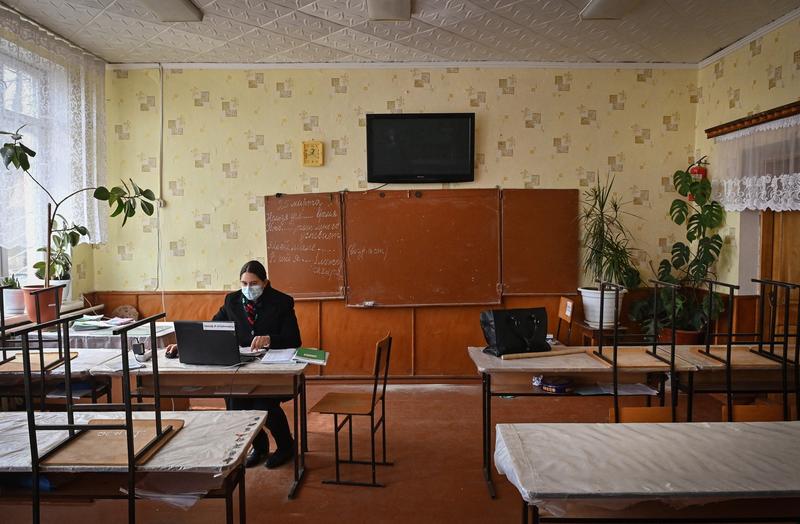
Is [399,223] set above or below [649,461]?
above

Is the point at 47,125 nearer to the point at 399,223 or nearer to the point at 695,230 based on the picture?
the point at 399,223

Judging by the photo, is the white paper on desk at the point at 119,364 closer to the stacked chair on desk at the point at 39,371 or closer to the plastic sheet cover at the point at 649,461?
the stacked chair on desk at the point at 39,371

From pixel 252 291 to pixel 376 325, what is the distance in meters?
1.83

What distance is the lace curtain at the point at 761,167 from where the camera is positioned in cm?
392

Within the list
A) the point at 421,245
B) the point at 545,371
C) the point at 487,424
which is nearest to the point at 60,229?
the point at 421,245

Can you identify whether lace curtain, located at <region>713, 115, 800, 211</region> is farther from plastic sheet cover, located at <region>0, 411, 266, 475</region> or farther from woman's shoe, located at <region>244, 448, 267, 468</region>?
woman's shoe, located at <region>244, 448, 267, 468</region>

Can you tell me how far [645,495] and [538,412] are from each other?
2752mm

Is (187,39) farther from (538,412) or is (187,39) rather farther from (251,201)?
(538,412)

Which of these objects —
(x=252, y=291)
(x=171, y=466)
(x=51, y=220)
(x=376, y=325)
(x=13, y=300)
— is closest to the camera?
(x=171, y=466)

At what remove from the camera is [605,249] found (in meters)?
5.04

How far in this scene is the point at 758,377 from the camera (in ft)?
11.2

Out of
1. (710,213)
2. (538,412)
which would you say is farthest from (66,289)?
(710,213)

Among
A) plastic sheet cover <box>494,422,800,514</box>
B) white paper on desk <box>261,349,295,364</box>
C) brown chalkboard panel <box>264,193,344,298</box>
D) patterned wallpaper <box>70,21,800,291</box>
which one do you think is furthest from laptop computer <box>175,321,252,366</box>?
patterned wallpaper <box>70,21,800,291</box>

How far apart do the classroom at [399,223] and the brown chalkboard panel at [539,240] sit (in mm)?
21
